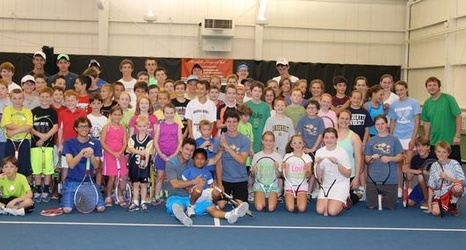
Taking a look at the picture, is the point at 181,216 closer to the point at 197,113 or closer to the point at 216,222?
the point at 216,222

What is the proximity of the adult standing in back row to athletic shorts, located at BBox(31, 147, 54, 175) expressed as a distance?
18.6 feet

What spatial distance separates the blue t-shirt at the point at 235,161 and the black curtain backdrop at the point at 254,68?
Answer: 34.6ft

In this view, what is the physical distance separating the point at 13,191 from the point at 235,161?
292 centimetres

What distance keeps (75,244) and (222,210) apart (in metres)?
2.15

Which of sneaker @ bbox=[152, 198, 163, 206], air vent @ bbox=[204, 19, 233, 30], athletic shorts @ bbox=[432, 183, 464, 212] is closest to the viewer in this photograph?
athletic shorts @ bbox=[432, 183, 464, 212]

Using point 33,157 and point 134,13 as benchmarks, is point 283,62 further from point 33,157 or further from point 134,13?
point 134,13

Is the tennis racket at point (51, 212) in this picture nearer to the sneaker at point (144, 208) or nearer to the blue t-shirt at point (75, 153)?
the blue t-shirt at point (75, 153)

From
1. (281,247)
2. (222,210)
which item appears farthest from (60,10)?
(281,247)

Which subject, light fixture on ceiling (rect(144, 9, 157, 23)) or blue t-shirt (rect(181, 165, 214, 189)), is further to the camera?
light fixture on ceiling (rect(144, 9, 157, 23))

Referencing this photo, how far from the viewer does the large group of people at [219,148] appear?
A: 22.3ft

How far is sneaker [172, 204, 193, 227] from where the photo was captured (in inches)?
237

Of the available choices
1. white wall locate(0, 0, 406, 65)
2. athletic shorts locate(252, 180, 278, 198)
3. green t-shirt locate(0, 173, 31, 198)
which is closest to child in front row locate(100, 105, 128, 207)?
green t-shirt locate(0, 173, 31, 198)

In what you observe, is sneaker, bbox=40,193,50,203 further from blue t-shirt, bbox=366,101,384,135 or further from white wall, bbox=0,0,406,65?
white wall, bbox=0,0,406,65

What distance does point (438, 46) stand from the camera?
16.7 m
